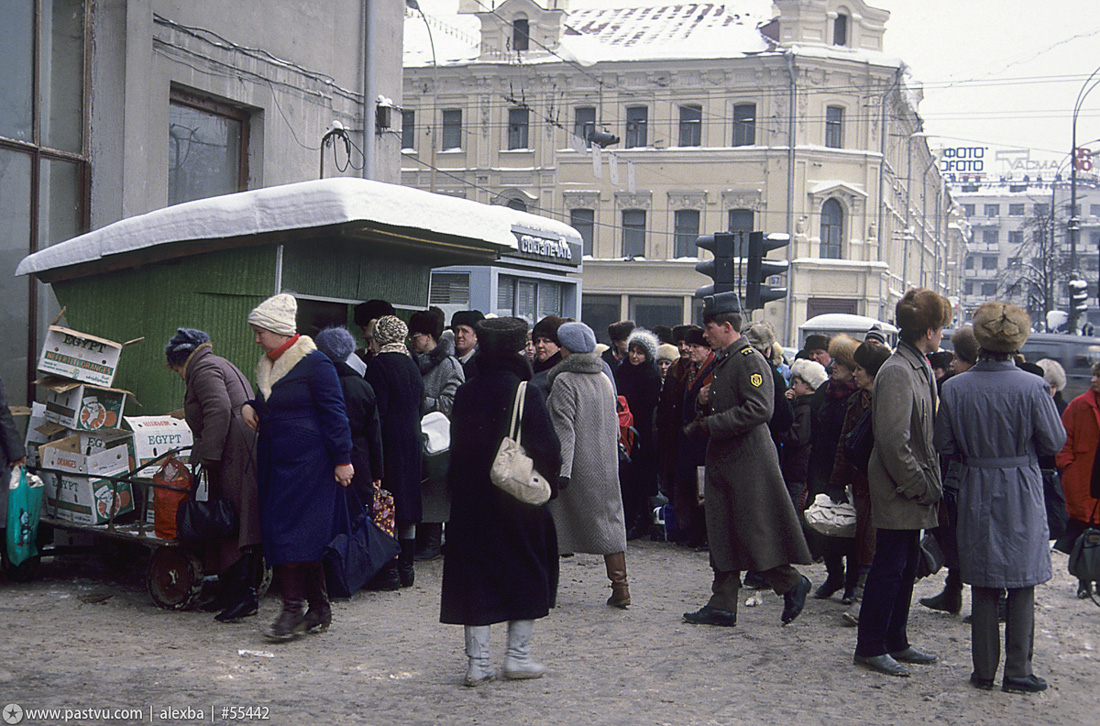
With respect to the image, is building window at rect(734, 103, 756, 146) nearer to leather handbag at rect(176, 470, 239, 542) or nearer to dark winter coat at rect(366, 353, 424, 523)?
dark winter coat at rect(366, 353, 424, 523)

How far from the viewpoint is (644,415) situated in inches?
407

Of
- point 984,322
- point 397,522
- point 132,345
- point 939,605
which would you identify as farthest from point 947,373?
point 132,345

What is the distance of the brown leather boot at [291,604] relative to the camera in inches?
245

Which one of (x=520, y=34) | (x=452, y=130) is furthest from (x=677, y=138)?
(x=452, y=130)

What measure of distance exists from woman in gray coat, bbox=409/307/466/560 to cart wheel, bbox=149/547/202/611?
1994 millimetres

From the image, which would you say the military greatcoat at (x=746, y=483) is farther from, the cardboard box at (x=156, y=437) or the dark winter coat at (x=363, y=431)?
the cardboard box at (x=156, y=437)

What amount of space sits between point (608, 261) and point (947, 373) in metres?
34.7

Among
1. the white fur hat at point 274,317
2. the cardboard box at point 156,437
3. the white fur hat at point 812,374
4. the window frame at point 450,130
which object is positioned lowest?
the cardboard box at point 156,437

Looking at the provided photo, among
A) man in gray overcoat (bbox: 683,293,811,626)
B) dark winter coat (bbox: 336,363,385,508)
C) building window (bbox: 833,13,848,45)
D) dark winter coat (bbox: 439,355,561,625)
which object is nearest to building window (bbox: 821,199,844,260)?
building window (bbox: 833,13,848,45)

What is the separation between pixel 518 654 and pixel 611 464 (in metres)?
2.13

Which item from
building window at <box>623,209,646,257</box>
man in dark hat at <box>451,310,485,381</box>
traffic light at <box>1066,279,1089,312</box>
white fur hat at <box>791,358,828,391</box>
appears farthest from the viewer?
building window at <box>623,209,646,257</box>

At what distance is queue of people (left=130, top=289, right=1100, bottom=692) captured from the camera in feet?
18.3

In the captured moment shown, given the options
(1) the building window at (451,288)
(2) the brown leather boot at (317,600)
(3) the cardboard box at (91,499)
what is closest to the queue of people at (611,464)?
(2) the brown leather boot at (317,600)

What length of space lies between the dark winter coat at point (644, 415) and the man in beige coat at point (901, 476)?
428 cm
